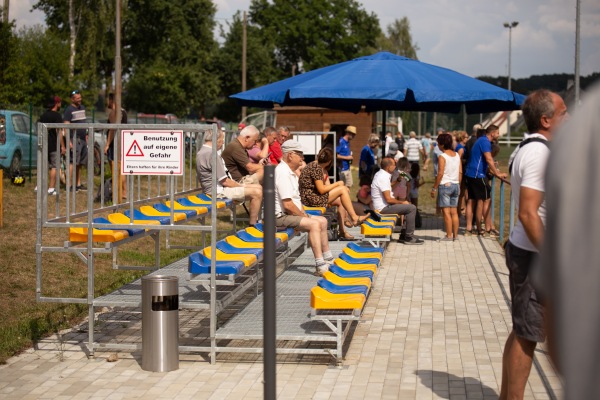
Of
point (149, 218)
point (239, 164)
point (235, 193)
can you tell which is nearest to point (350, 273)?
point (149, 218)

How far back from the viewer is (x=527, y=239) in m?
5.06

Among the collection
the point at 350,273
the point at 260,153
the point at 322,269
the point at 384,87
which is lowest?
the point at 322,269

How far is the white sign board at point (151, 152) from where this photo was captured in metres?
7.23

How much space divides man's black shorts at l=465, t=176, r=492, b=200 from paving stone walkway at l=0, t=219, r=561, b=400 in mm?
6381

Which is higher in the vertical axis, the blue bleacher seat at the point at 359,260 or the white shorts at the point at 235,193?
the white shorts at the point at 235,193

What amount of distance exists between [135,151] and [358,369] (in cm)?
235

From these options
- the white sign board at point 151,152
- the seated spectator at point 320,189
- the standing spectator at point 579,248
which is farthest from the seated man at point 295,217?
the standing spectator at point 579,248

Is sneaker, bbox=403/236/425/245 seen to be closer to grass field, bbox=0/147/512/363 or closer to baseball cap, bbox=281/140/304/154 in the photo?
grass field, bbox=0/147/512/363

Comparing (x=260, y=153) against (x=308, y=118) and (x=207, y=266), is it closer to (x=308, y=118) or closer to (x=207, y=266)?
(x=207, y=266)

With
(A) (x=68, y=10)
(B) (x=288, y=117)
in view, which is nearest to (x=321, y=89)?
(B) (x=288, y=117)

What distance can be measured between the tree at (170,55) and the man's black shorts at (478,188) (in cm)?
5479

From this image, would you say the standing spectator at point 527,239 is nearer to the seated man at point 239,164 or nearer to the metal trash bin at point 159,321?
the metal trash bin at point 159,321

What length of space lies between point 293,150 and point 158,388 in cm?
501

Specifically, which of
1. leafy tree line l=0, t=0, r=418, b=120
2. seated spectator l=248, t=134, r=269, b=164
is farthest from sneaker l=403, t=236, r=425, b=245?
leafy tree line l=0, t=0, r=418, b=120
